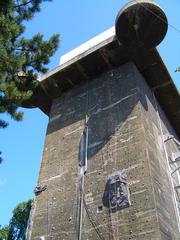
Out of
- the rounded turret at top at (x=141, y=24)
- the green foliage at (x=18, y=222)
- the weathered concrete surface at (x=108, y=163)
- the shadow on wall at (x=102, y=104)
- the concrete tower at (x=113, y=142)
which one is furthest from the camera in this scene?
the green foliage at (x=18, y=222)

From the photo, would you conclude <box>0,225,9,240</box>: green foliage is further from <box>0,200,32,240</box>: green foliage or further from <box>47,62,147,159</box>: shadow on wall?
<box>47,62,147,159</box>: shadow on wall

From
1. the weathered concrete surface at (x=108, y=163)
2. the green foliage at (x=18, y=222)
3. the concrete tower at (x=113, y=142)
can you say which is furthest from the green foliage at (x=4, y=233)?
the weathered concrete surface at (x=108, y=163)

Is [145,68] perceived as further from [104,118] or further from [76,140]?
[76,140]

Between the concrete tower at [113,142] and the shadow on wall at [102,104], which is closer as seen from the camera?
the concrete tower at [113,142]

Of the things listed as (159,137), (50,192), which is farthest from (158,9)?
(50,192)

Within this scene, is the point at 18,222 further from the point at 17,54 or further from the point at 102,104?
the point at 17,54

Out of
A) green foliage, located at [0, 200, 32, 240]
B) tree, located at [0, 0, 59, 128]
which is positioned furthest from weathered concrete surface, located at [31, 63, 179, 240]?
green foliage, located at [0, 200, 32, 240]

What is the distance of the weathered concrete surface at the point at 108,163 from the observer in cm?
690

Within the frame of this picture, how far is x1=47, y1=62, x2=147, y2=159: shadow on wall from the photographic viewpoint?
9.05 metres

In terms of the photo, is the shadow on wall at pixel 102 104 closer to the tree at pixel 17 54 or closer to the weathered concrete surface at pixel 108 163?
the weathered concrete surface at pixel 108 163

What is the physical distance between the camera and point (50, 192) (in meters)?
8.82

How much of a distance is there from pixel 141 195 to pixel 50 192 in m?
2.97

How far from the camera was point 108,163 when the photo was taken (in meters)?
8.21

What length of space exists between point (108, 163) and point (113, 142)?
2.20ft
